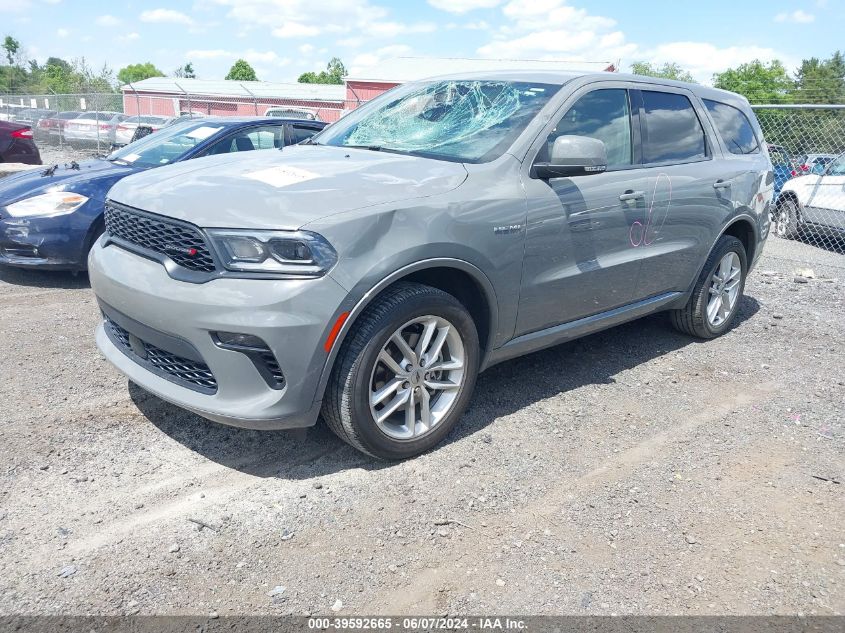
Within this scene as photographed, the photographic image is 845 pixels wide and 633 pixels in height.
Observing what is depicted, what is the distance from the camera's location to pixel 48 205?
19.5 ft

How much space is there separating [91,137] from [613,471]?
75.4ft

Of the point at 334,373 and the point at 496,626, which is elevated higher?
the point at 334,373

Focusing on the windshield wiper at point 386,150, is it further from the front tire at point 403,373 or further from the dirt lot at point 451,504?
the dirt lot at point 451,504

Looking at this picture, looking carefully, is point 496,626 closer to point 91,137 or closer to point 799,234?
point 799,234

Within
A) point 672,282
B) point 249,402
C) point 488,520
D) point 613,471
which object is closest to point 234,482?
point 249,402

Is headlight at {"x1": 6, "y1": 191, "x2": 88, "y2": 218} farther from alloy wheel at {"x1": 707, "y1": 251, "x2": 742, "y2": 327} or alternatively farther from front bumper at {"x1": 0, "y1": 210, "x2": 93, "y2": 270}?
alloy wheel at {"x1": 707, "y1": 251, "x2": 742, "y2": 327}

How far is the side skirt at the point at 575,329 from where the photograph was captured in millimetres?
3859

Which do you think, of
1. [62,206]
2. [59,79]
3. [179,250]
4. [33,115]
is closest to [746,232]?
[179,250]

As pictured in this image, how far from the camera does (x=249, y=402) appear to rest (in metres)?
3.00

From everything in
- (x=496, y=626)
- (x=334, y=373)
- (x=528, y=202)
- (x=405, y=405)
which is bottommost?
(x=496, y=626)

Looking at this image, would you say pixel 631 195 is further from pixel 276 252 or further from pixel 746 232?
pixel 276 252

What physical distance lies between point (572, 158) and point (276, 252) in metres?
1.65

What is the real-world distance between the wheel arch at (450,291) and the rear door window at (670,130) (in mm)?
1699

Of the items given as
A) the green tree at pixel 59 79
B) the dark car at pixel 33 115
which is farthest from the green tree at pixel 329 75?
the dark car at pixel 33 115
